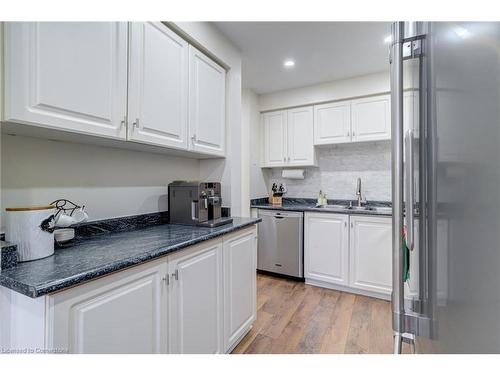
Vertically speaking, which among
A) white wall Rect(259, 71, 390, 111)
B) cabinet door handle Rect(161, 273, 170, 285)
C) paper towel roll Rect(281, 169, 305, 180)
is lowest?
cabinet door handle Rect(161, 273, 170, 285)

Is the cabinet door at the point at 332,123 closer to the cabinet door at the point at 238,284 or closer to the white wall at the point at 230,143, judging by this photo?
the white wall at the point at 230,143

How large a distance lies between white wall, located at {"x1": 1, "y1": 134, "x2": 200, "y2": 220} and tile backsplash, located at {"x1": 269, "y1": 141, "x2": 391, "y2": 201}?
2102 mm

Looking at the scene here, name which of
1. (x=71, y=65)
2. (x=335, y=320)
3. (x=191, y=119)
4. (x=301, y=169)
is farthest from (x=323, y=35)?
(x=335, y=320)

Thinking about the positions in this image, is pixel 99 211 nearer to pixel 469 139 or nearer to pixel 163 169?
pixel 163 169

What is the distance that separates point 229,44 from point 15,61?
171cm

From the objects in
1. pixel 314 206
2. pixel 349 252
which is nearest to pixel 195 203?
pixel 349 252

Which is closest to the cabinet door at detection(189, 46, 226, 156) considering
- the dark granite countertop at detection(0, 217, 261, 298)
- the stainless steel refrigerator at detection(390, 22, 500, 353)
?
the dark granite countertop at detection(0, 217, 261, 298)

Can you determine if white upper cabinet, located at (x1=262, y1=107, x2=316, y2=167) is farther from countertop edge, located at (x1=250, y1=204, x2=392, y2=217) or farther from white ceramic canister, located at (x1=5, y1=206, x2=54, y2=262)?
white ceramic canister, located at (x1=5, y1=206, x2=54, y2=262)

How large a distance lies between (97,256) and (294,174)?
2.74 metres

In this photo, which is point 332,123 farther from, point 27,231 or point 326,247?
point 27,231

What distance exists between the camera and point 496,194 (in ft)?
0.98

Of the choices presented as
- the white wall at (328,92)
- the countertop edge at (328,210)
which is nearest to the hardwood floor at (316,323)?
the countertop edge at (328,210)

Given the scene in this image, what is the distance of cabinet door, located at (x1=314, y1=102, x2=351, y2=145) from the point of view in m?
3.00

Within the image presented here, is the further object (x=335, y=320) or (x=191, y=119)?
(x=335, y=320)
